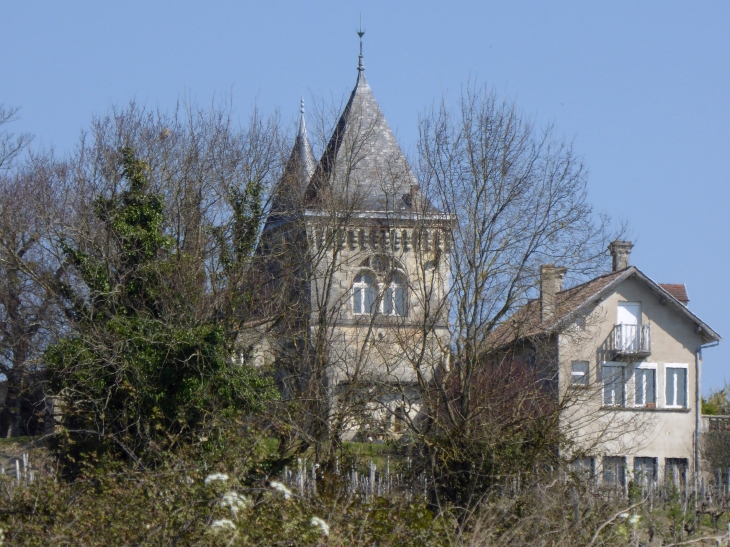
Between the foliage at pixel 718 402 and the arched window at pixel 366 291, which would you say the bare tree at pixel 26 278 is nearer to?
the arched window at pixel 366 291

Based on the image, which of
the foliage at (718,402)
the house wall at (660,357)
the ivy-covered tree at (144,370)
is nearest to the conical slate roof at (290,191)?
the ivy-covered tree at (144,370)

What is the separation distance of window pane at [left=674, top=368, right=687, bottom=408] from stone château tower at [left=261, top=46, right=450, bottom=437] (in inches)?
609

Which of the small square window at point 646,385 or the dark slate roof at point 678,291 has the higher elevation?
the dark slate roof at point 678,291

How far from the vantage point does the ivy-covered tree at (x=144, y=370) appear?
2000cm

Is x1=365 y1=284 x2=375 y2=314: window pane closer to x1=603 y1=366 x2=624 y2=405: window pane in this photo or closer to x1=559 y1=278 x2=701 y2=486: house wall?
x1=603 y1=366 x2=624 y2=405: window pane

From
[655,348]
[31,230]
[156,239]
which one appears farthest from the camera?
[655,348]

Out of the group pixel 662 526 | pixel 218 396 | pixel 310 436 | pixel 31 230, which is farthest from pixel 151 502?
pixel 31 230

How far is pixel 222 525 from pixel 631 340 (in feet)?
102

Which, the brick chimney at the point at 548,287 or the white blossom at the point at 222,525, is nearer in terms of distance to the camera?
the white blossom at the point at 222,525

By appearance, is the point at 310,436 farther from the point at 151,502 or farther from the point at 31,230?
the point at 31,230

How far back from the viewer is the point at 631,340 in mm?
37500

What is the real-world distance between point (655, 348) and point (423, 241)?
68.0 ft

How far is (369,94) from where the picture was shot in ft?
117

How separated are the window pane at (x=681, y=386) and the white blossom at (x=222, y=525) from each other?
32.0 metres
